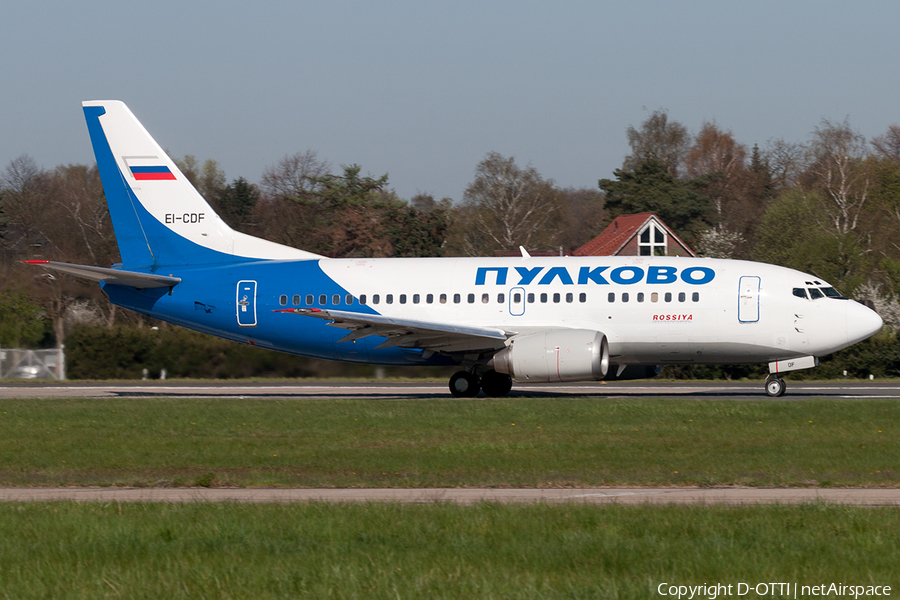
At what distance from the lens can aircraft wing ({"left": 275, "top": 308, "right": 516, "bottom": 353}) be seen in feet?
90.0

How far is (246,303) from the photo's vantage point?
30.9 metres

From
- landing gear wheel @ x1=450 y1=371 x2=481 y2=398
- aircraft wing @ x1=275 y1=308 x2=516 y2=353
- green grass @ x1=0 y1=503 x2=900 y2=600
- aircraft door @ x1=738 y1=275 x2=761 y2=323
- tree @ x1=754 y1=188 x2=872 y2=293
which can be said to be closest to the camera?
green grass @ x1=0 y1=503 x2=900 y2=600

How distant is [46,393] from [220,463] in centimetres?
1887

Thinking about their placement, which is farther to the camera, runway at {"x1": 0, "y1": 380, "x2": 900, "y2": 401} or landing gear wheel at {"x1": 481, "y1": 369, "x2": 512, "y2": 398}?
runway at {"x1": 0, "y1": 380, "x2": 900, "y2": 401}

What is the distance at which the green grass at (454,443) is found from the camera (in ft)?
49.8

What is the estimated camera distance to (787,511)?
37.3 feet

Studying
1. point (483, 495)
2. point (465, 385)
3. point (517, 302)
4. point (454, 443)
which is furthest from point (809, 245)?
point (483, 495)

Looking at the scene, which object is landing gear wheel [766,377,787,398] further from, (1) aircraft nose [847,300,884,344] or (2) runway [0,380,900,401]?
(1) aircraft nose [847,300,884,344]

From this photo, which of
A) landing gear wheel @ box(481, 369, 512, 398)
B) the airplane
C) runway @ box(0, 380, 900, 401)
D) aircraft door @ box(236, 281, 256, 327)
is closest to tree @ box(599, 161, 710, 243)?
runway @ box(0, 380, 900, 401)

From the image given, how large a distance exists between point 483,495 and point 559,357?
14043 millimetres

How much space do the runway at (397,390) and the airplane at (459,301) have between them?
4.63 feet

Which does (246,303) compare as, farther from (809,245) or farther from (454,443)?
(809,245)

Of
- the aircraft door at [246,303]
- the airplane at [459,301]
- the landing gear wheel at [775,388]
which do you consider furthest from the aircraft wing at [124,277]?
the landing gear wheel at [775,388]

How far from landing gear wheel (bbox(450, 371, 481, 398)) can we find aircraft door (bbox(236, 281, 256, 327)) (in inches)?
260
